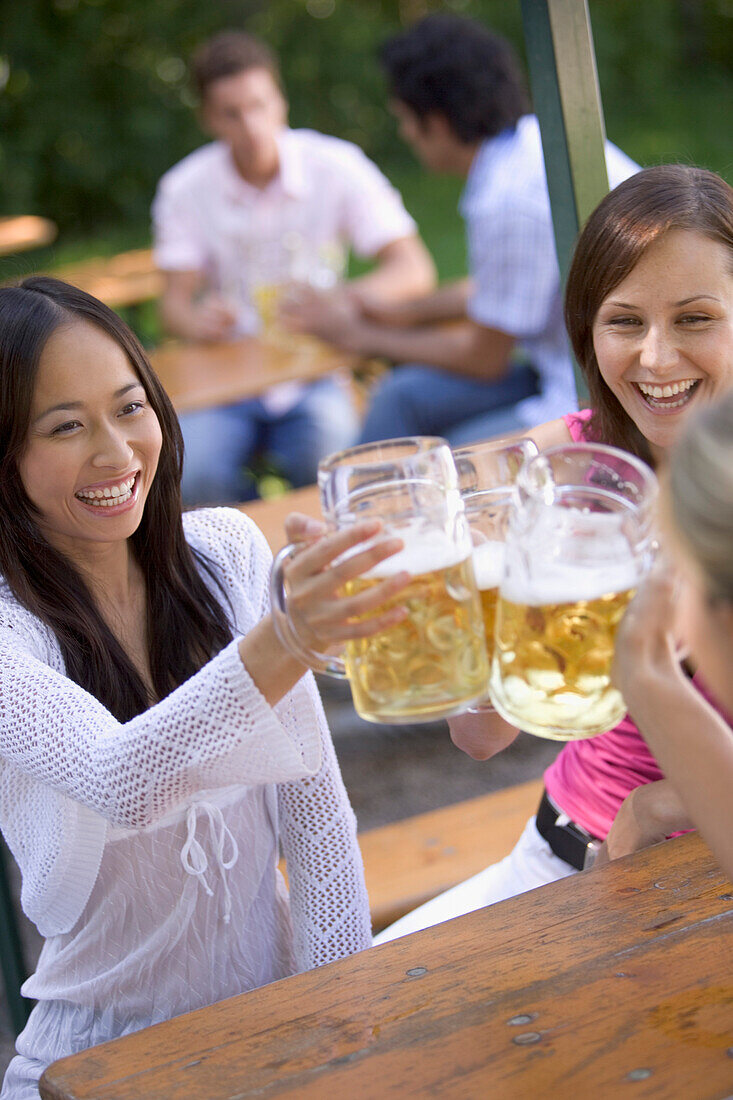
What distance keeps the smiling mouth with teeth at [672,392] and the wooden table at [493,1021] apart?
657 millimetres

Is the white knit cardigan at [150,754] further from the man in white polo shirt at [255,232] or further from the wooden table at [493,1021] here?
the man in white polo shirt at [255,232]

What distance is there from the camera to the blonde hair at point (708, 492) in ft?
2.71

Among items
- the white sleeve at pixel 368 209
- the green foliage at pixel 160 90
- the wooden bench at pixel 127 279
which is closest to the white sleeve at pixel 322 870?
the white sleeve at pixel 368 209

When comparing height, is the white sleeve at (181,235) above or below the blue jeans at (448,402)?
above

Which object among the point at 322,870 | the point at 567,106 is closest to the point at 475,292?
the point at 567,106

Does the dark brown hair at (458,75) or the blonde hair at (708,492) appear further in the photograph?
the dark brown hair at (458,75)

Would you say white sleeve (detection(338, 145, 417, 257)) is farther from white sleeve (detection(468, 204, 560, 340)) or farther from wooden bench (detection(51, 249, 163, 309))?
white sleeve (detection(468, 204, 560, 340))

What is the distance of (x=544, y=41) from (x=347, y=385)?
9.69ft

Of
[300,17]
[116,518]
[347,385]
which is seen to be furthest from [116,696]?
[300,17]

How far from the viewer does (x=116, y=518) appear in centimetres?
160

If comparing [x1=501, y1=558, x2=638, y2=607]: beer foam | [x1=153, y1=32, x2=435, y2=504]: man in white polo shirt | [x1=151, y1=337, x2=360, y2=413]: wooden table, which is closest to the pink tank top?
[x1=501, y1=558, x2=638, y2=607]: beer foam

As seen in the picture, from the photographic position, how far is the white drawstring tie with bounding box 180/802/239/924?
5.16 feet

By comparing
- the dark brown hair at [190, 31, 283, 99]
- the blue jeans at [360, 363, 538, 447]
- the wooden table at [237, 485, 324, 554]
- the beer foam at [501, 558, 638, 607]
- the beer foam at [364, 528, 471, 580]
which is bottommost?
the blue jeans at [360, 363, 538, 447]

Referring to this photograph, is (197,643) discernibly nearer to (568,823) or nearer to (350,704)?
(568,823)
